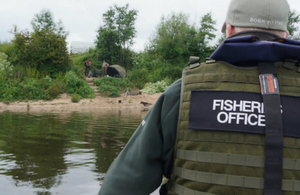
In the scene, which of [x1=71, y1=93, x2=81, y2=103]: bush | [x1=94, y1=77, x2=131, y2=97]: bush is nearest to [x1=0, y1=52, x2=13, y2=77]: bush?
[x1=71, y1=93, x2=81, y2=103]: bush

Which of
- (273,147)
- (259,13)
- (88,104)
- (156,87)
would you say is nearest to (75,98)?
(88,104)

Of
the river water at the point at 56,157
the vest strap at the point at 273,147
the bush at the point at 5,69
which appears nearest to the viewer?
the vest strap at the point at 273,147

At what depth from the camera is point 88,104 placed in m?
19.8

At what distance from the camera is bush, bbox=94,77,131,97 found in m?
22.4

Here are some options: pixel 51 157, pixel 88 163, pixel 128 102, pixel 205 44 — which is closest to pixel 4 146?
pixel 51 157

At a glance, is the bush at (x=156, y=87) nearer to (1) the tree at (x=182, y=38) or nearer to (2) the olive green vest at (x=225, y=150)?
(1) the tree at (x=182, y=38)

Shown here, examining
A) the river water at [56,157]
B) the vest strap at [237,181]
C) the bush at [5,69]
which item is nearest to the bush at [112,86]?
the bush at [5,69]

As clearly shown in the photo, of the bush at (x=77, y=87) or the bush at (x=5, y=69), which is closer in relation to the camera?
the bush at (x=77, y=87)

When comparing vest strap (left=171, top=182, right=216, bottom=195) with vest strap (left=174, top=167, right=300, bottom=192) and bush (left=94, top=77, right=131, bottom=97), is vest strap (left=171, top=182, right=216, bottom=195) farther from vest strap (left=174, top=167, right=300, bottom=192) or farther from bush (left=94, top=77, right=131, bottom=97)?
bush (left=94, top=77, right=131, bottom=97)

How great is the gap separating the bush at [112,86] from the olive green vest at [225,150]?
20791 millimetres

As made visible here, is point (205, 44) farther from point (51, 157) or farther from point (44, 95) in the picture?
point (51, 157)

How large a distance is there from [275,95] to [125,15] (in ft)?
108

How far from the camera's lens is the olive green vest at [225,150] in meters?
1.35

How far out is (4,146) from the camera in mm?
7211
